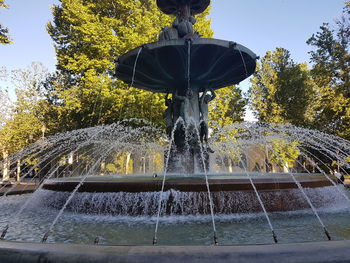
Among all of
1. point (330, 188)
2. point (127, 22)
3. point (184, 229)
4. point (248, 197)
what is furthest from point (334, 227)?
point (127, 22)

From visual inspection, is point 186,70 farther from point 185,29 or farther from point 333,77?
point 333,77

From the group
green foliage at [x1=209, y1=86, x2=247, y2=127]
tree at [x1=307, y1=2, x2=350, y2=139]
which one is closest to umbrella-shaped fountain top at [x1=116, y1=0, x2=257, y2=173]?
green foliage at [x1=209, y1=86, x2=247, y2=127]

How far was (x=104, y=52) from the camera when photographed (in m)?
20.7

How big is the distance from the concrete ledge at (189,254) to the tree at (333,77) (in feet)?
82.6

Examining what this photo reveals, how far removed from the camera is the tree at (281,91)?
31531 mm

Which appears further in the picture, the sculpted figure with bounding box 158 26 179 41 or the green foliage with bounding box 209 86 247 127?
the green foliage with bounding box 209 86 247 127

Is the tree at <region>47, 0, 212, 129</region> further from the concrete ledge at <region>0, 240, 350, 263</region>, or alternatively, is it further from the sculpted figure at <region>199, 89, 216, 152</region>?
the concrete ledge at <region>0, 240, 350, 263</region>

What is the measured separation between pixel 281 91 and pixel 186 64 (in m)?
25.5

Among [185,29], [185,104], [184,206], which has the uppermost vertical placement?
[185,29]

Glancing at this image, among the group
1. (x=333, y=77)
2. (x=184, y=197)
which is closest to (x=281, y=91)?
(x=333, y=77)

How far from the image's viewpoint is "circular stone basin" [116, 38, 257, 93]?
337 inches

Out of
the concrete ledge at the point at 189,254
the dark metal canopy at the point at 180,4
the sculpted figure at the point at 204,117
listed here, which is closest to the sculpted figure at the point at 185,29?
the dark metal canopy at the point at 180,4

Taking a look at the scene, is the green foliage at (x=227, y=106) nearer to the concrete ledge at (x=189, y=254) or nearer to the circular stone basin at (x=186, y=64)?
the circular stone basin at (x=186, y=64)

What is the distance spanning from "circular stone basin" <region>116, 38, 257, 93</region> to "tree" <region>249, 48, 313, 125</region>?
858 inches
